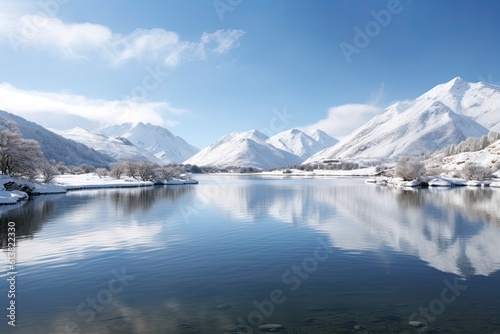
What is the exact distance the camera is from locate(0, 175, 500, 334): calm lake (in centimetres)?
1474

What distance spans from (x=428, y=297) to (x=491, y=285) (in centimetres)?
478

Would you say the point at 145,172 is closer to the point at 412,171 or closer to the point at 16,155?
the point at 16,155

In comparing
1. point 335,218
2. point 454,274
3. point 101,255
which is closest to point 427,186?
point 335,218

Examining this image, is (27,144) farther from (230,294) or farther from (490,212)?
(490,212)

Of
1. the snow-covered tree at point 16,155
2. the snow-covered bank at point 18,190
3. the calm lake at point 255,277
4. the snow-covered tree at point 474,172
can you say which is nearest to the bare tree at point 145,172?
the snow-covered bank at point 18,190

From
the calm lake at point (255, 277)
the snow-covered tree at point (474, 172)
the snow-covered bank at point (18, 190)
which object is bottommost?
the calm lake at point (255, 277)

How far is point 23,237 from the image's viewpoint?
33156 millimetres

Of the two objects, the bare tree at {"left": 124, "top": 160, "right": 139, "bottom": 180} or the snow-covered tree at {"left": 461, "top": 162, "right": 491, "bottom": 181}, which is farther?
the bare tree at {"left": 124, "top": 160, "right": 139, "bottom": 180}

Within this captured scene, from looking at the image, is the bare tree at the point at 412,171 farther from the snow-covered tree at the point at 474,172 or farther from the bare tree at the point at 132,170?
the bare tree at the point at 132,170

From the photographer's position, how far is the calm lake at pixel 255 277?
14742mm

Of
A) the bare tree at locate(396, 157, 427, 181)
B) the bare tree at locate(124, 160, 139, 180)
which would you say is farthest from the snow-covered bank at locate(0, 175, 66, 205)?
the bare tree at locate(396, 157, 427, 181)

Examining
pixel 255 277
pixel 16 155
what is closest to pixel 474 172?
pixel 255 277

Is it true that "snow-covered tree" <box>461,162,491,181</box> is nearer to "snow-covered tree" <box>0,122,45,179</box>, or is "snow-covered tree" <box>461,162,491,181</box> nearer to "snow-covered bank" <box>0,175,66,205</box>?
"snow-covered bank" <box>0,175,66,205</box>

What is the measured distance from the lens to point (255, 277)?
21000 mm
